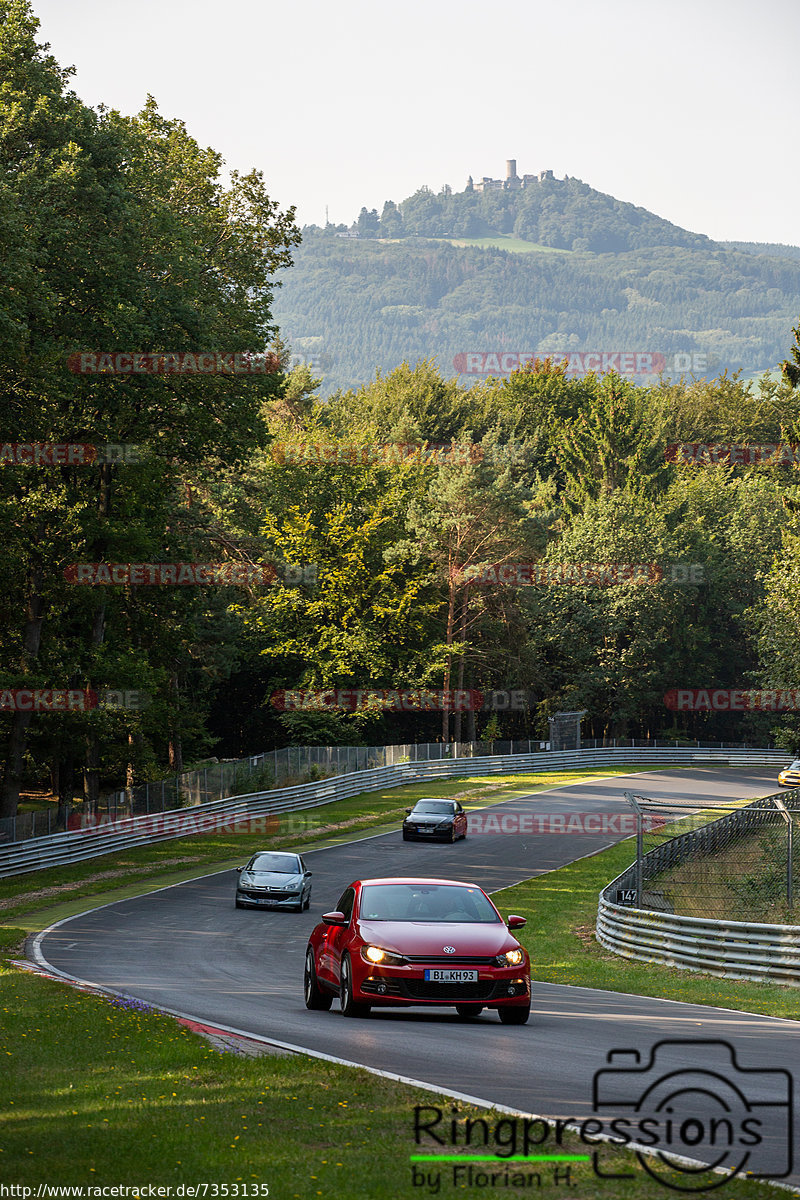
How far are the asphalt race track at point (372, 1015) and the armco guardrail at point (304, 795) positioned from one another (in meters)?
4.71

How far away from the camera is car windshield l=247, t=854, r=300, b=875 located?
1154 inches

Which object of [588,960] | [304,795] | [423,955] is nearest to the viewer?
[423,955]

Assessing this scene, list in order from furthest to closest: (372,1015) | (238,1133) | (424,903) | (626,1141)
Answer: (424,903) < (372,1015) < (238,1133) < (626,1141)

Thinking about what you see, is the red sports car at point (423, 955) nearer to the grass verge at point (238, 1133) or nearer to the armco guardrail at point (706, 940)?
the grass verge at point (238, 1133)

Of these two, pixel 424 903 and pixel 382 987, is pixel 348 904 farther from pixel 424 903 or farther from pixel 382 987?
pixel 382 987

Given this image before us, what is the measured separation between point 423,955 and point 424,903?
47.3 inches

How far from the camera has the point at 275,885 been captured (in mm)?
28734

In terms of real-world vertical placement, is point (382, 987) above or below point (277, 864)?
above

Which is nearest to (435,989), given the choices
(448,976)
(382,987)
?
(448,976)

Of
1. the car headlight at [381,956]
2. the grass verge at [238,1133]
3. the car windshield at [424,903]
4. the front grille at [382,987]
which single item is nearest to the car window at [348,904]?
the car windshield at [424,903]

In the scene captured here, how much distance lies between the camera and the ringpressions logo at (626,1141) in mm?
6754

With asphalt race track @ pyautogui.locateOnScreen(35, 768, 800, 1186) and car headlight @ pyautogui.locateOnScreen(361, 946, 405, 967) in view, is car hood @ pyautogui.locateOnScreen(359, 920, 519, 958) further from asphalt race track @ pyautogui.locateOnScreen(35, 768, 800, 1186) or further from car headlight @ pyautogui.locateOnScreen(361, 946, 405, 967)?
asphalt race track @ pyautogui.locateOnScreen(35, 768, 800, 1186)

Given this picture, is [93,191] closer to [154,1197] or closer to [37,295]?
[37,295]

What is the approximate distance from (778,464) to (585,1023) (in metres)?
96.3
